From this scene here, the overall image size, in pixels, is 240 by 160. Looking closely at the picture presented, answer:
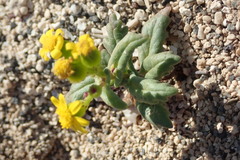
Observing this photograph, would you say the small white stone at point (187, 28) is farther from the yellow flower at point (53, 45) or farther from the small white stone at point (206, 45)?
the yellow flower at point (53, 45)

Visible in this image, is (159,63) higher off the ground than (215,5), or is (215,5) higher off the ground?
(215,5)

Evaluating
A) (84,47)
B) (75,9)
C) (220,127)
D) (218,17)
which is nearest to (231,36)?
(218,17)

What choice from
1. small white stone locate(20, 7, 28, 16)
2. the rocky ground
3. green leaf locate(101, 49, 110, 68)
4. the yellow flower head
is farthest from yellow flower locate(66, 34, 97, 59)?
small white stone locate(20, 7, 28, 16)

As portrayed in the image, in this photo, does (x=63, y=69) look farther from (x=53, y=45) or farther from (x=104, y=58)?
(x=104, y=58)

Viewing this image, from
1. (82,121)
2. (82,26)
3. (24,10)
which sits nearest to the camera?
(82,121)

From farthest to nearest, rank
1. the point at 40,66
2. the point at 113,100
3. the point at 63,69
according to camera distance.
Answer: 1. the point at 40,66
2. the point at 113,100
3. the point at 63,69

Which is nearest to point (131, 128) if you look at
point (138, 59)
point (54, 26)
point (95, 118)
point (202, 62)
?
point (95, 118)

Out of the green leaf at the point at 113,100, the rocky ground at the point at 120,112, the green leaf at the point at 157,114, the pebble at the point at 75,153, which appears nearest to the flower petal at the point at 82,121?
the green leaf at the point at 113,100

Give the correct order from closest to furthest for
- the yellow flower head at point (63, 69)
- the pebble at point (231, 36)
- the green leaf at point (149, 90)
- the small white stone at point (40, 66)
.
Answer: the yellow flower head at point (63, 69), the green leaf at point (149, 90), the pebble at point (231, 36), the small white stone at point (40, 66)
